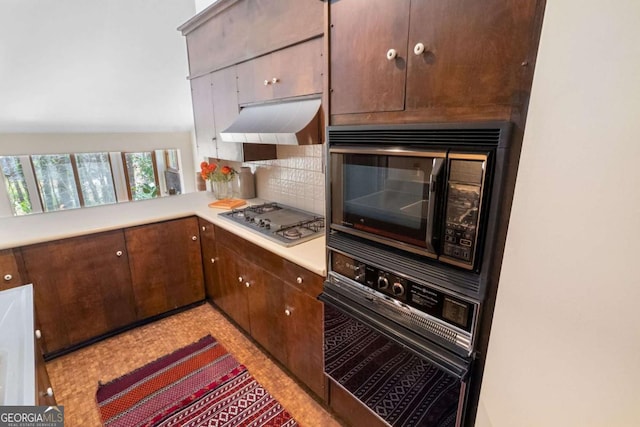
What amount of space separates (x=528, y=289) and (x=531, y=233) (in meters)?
0.16

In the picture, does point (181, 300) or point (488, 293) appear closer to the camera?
point (488, 293)

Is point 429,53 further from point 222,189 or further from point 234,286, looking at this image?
point 222,189

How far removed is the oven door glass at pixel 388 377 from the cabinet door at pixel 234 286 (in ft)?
2.92

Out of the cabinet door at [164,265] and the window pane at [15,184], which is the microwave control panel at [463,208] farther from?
the window pane at [15,184]

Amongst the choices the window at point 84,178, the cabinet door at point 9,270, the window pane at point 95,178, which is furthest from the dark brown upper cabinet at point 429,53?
the window pane at point 95,178

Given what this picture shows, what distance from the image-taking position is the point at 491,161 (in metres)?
0.84

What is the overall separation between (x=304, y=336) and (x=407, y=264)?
89 cm

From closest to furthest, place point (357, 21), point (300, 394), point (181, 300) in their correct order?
point (357, 21)
point (300, 394)
point (181, 300)

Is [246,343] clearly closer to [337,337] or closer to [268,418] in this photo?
[268,418]

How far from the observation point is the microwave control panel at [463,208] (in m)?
0.88

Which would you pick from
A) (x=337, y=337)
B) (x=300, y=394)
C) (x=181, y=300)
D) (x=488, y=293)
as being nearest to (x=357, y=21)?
(x=488, y=293)

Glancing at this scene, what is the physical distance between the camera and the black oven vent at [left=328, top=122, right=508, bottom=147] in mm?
835

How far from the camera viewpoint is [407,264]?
3.68 feet

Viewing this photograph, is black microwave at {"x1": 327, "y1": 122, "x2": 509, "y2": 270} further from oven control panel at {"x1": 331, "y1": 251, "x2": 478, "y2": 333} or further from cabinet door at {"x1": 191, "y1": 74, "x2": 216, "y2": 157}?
cabinet door at {"x1": 191, "y1": 74, "x2": 216, "y2": 157}
